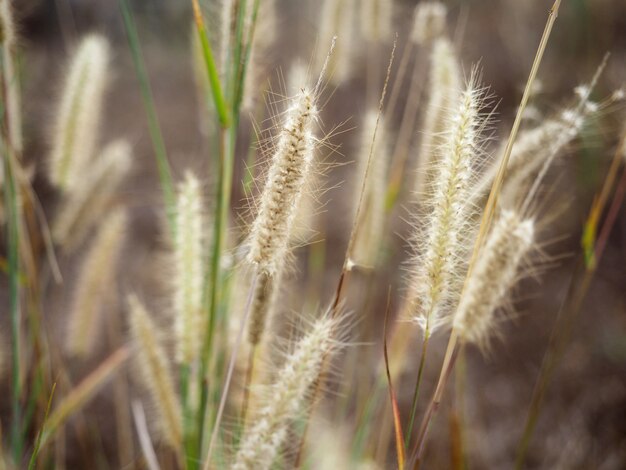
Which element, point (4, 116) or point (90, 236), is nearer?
point (4, 116)

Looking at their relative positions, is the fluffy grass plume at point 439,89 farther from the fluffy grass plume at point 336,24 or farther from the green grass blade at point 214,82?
the green grass blade at point 214,82

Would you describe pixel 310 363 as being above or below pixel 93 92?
below

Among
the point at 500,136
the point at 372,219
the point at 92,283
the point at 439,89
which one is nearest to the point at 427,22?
the point at 439,89

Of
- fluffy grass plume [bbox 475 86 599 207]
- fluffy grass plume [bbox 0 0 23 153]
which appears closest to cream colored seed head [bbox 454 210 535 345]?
fluffy grass plume [bbox 475 86 599 207]

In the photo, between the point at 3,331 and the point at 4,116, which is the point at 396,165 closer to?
the point at 4,116

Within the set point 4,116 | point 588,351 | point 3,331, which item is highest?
point 4,116

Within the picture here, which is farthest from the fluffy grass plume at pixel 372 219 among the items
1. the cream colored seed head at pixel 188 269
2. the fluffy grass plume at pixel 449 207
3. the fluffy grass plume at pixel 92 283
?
the fluffy grass plume at pixel 92 283

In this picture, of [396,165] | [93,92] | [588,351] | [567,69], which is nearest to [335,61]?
[396,165]

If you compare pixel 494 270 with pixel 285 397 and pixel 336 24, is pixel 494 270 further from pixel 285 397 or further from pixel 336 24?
pixel 336 24
